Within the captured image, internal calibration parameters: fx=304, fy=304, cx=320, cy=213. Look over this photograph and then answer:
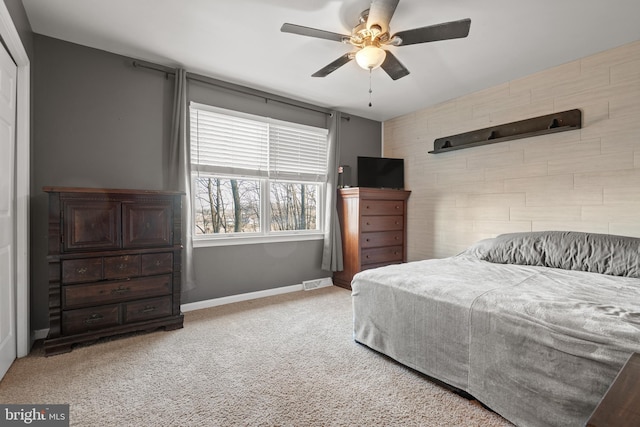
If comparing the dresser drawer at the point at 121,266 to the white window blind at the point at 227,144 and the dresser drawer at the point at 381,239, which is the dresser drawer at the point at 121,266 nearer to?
the white window blind at the point at 227,144

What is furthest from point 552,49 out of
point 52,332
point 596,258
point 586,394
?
point 52,332

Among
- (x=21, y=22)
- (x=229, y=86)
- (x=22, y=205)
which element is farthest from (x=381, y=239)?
(x=21, y=22)

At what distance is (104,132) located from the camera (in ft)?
9.36

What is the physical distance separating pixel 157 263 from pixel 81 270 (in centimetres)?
53

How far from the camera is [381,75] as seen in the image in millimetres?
3316

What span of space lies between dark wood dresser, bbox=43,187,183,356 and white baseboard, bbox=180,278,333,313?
51cm

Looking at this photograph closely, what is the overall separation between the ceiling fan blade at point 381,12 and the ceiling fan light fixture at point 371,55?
0.14 metres

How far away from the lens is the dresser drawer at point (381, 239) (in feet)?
13.7

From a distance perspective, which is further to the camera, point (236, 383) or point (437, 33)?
point (437, 33)

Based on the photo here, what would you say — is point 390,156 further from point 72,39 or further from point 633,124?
point 72,39

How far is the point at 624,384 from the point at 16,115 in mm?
3572

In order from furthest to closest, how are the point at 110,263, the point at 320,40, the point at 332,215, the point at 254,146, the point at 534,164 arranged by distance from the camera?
the point at 332,215 → the point at 254,146 → the point at 534,164 → the point at 320,40 → the point at 110,263

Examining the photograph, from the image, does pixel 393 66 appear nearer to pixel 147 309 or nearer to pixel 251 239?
pixel 251 239

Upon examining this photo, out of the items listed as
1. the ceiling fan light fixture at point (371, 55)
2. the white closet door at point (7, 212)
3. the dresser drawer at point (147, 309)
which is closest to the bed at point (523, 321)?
the ceiling fan light fixture at point (371, 55)
